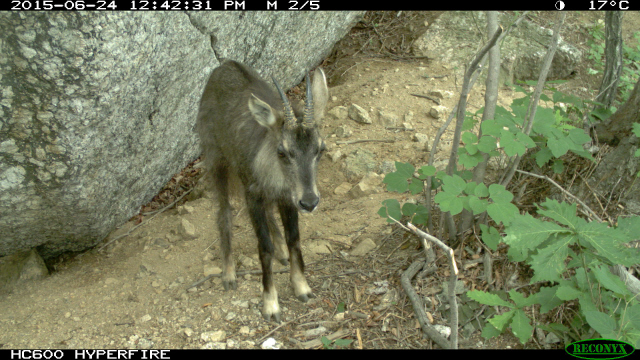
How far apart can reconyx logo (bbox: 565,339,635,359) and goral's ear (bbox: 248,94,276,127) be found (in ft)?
8.64

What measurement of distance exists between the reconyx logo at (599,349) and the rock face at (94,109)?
154 inches

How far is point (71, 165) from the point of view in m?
4.04

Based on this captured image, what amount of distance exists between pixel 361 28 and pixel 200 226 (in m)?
4.99

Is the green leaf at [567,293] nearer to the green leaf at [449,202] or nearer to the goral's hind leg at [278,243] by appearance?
the green leaf at [449,202]

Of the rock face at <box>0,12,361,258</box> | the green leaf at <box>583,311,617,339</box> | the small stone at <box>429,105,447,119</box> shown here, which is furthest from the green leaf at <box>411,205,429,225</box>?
the rock face at <box>0,12,361,258</box>

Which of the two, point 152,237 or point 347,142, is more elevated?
point 347,142

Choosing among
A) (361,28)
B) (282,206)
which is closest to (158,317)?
(282,206)

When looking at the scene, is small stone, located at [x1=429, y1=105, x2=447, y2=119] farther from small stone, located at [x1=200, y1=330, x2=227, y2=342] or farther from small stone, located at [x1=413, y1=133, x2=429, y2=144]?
small stone, located at [x1=200, y1=330, x2=227, y2=342]

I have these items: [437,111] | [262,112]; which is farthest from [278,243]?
[437,111]

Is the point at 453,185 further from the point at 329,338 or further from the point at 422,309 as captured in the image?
the point at 329,338

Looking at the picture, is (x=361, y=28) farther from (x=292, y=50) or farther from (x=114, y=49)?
(x=114, y=49)

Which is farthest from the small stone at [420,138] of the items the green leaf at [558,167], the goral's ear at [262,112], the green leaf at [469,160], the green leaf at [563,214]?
the green leaf at [563,214]

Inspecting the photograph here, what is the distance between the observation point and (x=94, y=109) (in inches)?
154

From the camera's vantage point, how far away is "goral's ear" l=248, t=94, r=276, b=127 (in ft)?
12.3
